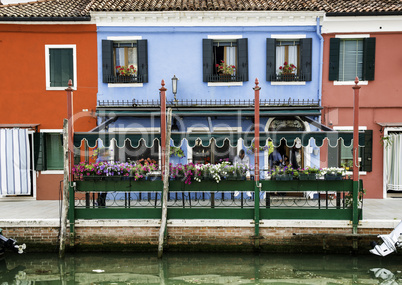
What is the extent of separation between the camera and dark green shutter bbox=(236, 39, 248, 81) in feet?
38.8

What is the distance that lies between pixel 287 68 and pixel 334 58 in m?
1.48

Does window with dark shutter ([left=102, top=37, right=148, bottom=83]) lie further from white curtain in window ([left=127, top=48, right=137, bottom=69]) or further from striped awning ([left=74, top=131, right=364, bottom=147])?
striped awning ([left=74, top=131, right=364, bottom=147])

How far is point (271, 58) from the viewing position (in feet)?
38.8

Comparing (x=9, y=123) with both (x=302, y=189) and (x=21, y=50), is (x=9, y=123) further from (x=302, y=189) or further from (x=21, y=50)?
(x=302, y=189)

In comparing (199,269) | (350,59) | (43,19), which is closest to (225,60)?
(350,59)

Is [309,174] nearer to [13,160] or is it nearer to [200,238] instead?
[200,238]

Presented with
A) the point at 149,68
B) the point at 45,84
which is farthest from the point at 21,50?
the point at 149,68

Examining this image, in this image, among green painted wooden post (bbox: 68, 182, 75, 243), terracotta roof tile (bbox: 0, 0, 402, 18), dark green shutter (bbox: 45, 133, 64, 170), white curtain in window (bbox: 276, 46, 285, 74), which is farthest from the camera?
dark green shutter (bbox: 45, 133, 64, 170)

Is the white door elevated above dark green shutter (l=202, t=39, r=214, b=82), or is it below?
below

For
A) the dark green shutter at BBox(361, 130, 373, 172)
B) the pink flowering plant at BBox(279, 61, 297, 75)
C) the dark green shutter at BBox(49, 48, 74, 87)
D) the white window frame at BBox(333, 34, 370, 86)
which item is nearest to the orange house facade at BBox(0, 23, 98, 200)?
the dark green shutter at BBox(49, 48, 74, 87)

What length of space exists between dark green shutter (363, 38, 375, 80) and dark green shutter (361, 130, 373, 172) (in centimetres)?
176

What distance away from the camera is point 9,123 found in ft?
39.7

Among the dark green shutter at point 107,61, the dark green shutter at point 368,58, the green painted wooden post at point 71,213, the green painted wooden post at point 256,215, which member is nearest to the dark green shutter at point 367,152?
the dark green shutter at point 368,58

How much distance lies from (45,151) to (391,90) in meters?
11.0
